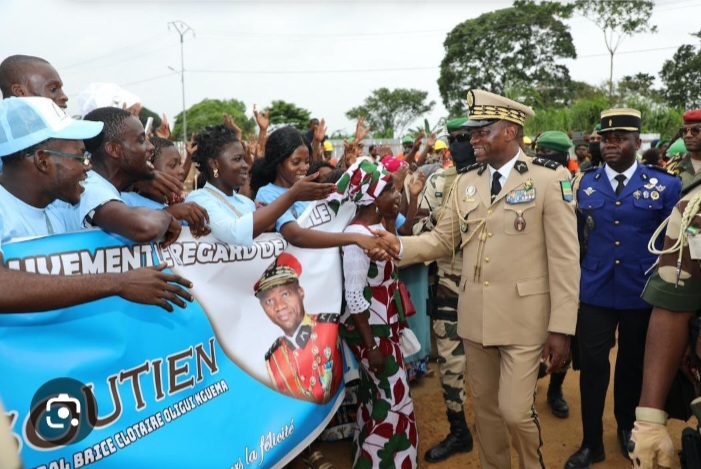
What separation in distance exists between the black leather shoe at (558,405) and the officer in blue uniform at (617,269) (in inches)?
24.9

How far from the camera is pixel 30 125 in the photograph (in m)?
2.11

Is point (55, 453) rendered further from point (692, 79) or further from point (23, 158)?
point (692, 79)

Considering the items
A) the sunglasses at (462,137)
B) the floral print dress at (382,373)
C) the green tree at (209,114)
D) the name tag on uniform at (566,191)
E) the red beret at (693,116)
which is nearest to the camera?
the name tag on uniform at (566,191)

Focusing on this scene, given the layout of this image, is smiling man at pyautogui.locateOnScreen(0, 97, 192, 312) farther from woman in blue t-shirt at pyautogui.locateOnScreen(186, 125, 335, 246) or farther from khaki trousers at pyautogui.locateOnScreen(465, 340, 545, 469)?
khaki trousers at pyautogui.locateOnScreen(465, 340, 545, 469)

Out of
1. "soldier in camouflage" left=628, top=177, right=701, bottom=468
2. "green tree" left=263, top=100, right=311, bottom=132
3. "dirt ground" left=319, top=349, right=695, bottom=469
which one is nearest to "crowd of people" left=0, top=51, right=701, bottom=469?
"soldier in camouflage" left=628, top=177, right=701, bottom=468

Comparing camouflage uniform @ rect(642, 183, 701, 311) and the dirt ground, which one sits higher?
camouflage uniform @ rect(642, 183, 701, 311)

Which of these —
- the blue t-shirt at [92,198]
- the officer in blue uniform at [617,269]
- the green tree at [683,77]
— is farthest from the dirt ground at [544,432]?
the green tree at [683,77]

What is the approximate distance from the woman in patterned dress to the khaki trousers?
453 mm

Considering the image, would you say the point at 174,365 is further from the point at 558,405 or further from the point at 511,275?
the point at 558,405

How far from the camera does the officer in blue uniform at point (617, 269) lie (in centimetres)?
388

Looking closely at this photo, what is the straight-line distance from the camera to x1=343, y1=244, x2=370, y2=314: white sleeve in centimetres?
327

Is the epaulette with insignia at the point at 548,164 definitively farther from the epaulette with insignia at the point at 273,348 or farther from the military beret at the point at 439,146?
the military beret at the point at 439,146

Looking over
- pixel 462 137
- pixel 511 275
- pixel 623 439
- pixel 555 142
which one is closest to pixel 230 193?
pixel 511 275

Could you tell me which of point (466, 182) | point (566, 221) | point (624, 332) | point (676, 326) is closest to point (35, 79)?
point (466, 182)
